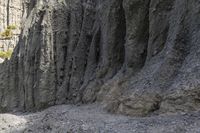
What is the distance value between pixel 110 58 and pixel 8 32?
5991cm

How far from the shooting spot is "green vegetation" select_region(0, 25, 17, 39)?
8706cm

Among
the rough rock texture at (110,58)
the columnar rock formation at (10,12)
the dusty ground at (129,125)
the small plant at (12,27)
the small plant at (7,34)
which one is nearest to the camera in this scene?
the dusty ground at (129,125)

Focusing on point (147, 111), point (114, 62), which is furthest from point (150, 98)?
point (114, 62)

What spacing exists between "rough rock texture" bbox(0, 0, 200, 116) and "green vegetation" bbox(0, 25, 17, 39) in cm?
3200

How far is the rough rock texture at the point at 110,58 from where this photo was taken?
68.8ft

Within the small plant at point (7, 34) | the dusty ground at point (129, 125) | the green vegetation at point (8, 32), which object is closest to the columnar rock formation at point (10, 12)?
the green vegetation at point (8, 32)

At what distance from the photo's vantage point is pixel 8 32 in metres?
88.9

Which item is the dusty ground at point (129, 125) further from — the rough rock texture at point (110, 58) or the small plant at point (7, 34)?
the small plant at point (7, 34)

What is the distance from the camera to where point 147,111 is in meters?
21.2

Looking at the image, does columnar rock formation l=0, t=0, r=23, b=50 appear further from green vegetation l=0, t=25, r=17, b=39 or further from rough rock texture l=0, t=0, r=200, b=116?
rough rock texture l=0, t=0, r=200, b=116

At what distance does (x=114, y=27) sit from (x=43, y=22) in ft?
49.2

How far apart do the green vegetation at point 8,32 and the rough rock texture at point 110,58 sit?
3200 centimetres

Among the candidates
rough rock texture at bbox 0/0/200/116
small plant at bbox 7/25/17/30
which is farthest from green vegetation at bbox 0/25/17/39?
rough rock texture at bbox 0/0/200/116

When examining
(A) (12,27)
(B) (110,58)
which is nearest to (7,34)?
(A) (12,27)
